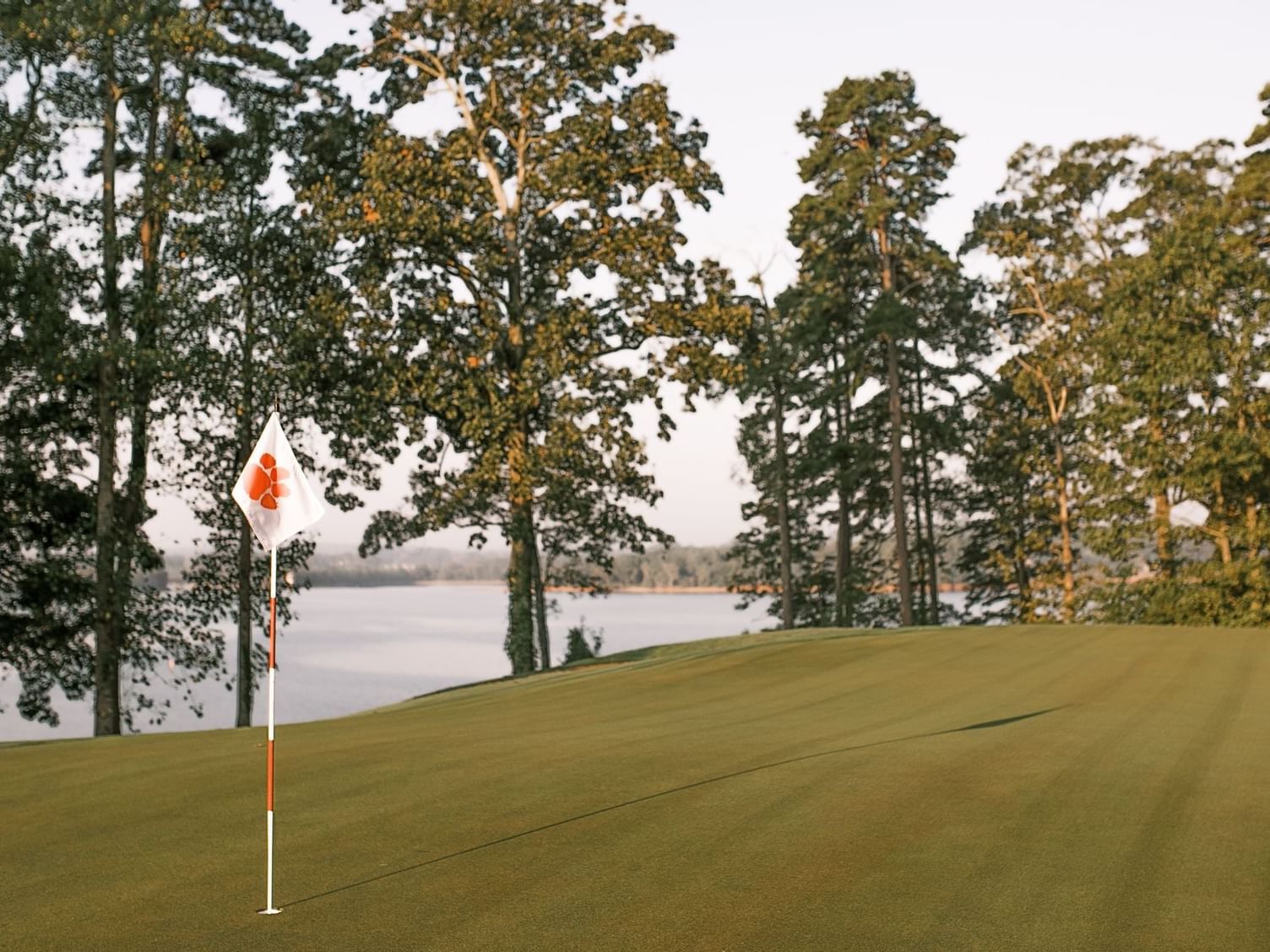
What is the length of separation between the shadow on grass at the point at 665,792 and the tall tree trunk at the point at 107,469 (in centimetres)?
1796

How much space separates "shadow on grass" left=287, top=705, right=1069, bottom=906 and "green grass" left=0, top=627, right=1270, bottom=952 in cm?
3

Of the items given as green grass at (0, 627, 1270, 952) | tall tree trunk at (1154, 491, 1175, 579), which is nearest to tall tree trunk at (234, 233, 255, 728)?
green grass at (0, 627, 1270, 952)

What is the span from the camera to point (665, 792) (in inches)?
388

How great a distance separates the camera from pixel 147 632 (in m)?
25.7

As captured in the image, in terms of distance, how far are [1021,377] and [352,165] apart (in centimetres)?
2382

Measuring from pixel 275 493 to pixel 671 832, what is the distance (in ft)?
11.9

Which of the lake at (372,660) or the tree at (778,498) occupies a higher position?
the tree at (778,498)

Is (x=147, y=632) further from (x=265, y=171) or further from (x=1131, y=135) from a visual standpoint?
(x=1131, y=135)

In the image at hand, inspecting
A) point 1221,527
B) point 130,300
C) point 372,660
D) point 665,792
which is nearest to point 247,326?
point 130,300

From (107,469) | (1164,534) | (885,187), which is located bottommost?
(1164,534)

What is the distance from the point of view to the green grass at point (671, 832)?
6520 millimetres

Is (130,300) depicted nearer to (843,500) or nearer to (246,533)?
(246,533)

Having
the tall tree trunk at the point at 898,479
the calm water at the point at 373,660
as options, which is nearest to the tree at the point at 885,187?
the tall tree trunk at the point at 898,479

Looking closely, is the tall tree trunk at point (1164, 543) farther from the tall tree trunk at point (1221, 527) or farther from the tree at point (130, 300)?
the tree at point (130, 300)
